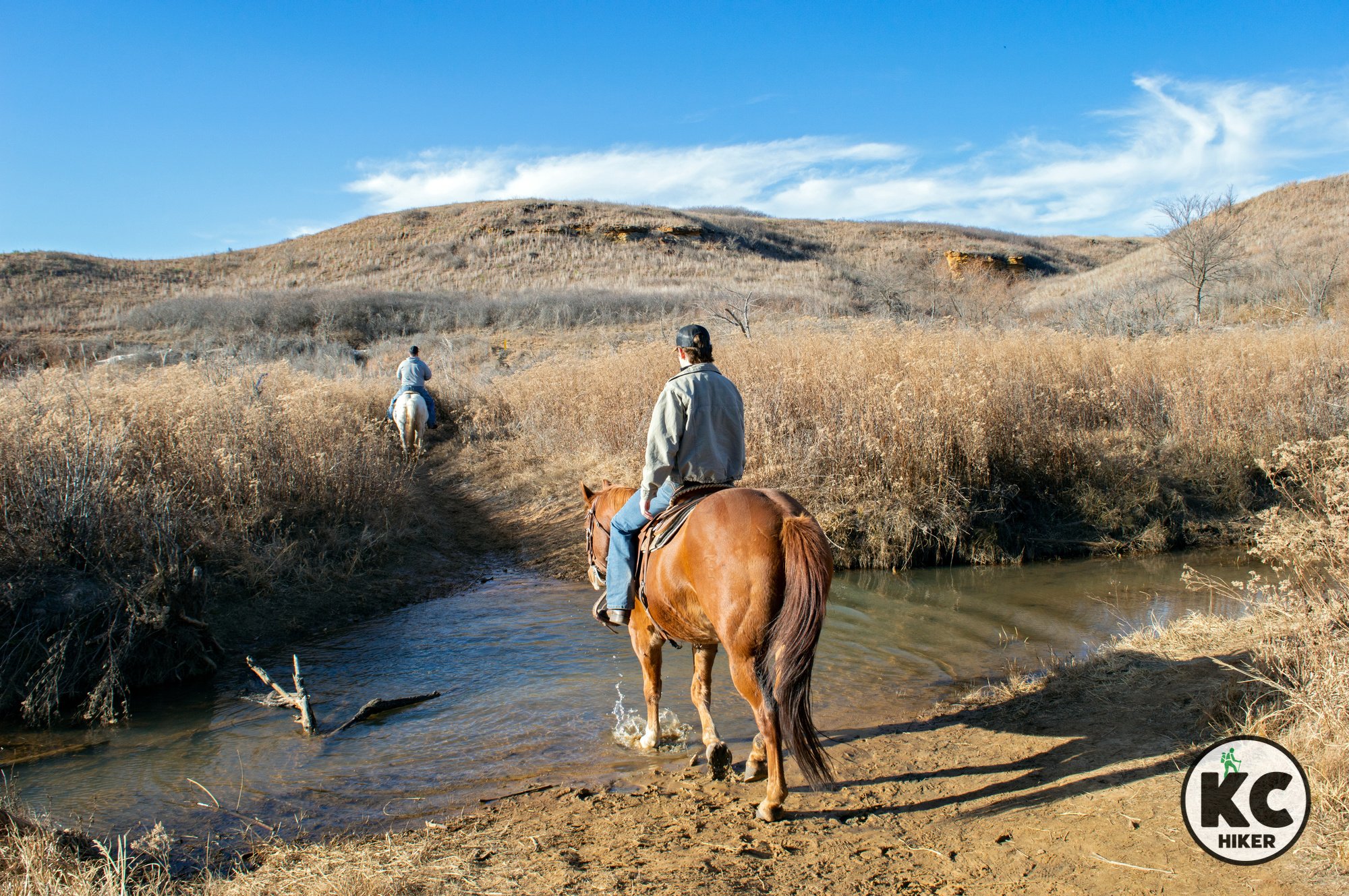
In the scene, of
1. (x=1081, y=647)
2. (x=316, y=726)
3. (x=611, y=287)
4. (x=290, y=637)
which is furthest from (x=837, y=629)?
(x=611, y=287)

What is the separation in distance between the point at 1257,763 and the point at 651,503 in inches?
127

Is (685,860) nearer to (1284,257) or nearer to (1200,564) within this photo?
(1200,564)

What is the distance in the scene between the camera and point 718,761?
14.8 ft

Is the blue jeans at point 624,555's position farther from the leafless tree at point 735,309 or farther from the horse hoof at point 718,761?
the leafless tree at point 735,309

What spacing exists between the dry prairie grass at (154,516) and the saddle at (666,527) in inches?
→ 157

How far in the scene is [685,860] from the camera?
11.5 ft

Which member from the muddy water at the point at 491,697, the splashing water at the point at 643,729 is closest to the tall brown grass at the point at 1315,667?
the muddy water at the point at 491,697

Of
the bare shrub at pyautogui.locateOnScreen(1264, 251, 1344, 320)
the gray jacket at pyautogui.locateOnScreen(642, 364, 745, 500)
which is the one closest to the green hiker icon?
the gray jacket at pyautogui.locateOnScreen(642, 364, 745, 500)

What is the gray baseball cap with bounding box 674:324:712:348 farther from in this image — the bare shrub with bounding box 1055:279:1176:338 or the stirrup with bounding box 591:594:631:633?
the bare shrub with bounding box 1055:279:1176:338

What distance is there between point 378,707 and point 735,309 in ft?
66.1

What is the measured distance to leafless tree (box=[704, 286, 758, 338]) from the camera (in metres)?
A: 19.0

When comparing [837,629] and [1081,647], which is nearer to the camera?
[1081,647]

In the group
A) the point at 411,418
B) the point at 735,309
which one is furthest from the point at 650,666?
the point at 735,309

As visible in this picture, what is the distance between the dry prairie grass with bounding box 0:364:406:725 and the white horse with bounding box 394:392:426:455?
3.28 meters
